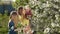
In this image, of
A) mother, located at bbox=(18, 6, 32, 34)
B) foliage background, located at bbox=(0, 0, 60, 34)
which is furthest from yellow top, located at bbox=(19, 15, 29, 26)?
foliage background, located at bbox=(0, 0, 60, 34)

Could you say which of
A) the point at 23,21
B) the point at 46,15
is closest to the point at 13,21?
the point at 23,21

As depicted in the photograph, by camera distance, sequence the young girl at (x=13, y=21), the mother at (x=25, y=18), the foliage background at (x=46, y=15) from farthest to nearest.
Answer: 1. the young girl at (x=13, y=21)
2. the mother at (x=25, y=18)
3. the foliage background at (x=46, y=15)

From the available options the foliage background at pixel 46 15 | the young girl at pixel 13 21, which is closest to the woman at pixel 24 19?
the young girl at pixel 13 21

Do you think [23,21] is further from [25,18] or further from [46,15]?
[46,15]

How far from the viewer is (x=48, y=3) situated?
167 inches

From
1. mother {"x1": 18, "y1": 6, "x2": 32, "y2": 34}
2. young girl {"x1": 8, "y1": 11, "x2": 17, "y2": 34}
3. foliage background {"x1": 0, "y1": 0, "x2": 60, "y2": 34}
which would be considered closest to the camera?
foliage background {"x1": 0, "y1": 0, "x2": 60, "y2": 34}

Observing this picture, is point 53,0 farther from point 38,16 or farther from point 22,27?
point 22,27

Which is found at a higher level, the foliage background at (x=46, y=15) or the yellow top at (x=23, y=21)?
the foliage background at (x=46, y=15)

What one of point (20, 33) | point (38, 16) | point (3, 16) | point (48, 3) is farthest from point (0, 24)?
point (48, 3)

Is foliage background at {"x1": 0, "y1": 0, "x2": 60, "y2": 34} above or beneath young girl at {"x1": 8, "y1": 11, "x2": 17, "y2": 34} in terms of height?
above

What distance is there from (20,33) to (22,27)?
0.20 meters

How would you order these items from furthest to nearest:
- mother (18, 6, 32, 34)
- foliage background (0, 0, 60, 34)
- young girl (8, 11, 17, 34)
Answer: young girl (8, 11, 17, 34)
mother (18, 6, 32, 34)
foliage background (0, 0, 60, 34)

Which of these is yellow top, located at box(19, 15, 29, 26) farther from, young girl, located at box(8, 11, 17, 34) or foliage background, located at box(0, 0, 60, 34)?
foliage background, located at box(0, 0, 60, 34)

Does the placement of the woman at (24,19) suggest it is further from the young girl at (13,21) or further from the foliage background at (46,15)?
the foliage background at (46,15)
